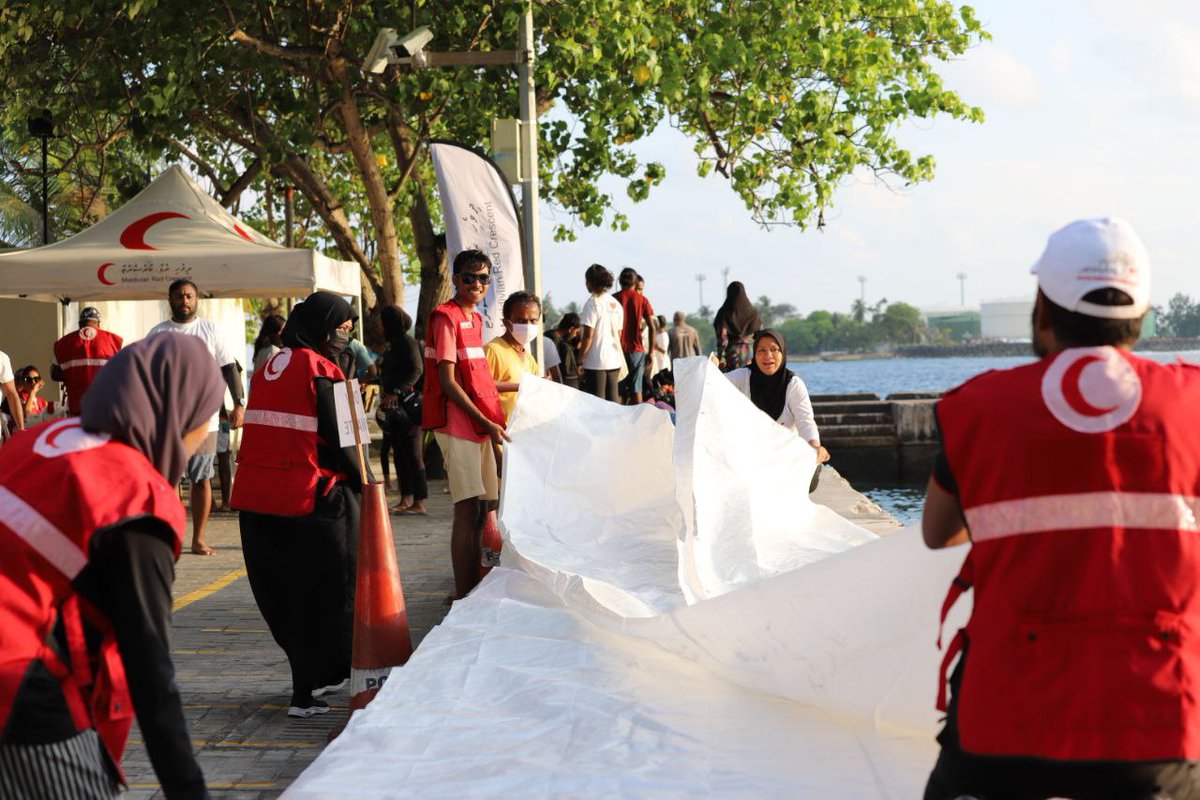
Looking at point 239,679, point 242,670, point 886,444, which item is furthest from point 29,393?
point 886,444

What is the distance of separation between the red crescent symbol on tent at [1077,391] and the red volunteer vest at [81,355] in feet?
31.0

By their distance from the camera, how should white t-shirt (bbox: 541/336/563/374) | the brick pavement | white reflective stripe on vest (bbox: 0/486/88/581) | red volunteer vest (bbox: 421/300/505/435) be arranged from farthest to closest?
white t-shirt (bbox: 541/336/563/374) → red volunteer vest (bbox: 421/300/505/435) → the brick pavement → white reflective stripe on vest (bbox: 0/486/88/581)

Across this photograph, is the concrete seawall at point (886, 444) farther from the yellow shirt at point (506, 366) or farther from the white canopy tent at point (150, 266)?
the yellow shirt at point (506, 366)

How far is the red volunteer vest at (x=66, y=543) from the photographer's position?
2.44m

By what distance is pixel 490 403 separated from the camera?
24.8 ft

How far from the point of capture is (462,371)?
7434 mm

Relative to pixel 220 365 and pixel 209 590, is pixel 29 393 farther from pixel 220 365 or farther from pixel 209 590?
pixel 209 590

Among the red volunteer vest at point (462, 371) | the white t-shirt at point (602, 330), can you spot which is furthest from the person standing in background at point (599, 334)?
the red volunteer vest at point (462, 371)

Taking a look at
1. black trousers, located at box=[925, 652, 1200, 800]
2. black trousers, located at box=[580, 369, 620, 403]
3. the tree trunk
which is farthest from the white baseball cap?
the tree trunk

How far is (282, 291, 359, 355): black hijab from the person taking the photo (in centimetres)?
550

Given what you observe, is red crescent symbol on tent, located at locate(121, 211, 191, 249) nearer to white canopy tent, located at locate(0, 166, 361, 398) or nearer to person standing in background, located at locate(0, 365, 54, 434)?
white canopy tent, located at locate(0, 166, 361, 398)

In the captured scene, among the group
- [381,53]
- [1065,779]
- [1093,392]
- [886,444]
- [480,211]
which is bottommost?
[886,444]

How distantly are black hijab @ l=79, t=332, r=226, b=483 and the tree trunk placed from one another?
45.2 feet

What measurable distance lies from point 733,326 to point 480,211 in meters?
3.94
